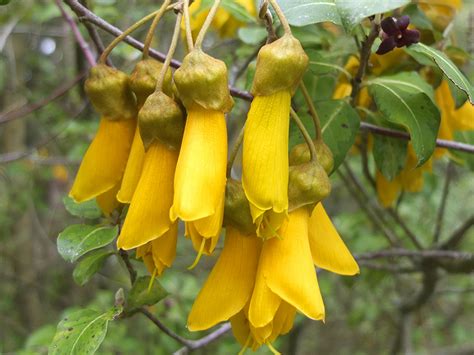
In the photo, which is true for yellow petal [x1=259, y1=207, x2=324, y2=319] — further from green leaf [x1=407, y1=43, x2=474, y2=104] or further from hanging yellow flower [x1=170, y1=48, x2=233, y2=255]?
green leaf [x1=407, y1=43, x2=474, y2=104]

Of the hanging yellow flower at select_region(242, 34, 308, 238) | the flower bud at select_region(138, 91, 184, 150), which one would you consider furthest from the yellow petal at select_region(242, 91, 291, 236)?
the flower bud at select_region(138, 91, 184, 150)

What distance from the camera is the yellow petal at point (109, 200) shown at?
38.8 inches

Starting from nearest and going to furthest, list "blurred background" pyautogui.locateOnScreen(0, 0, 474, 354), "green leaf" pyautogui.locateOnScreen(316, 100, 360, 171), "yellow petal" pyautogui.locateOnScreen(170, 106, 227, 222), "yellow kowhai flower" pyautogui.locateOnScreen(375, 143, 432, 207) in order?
1. "yellow petal" pyautogui.locateOnScreen(170, 106, 227, 222)
2. "green leaf" pyautogui.locateOnScreen(316, 100, 360, 171)
3. "yellow kowhai flower" pyautogui.locateOnScreen(375, 143, 432, 207)
4. "blurred background" pyautogui.locateOnScreen(0, 0, 474, 354)

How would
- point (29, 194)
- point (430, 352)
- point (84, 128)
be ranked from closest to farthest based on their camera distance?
point (84, 128) → point (430, 352) → point (29, 194)

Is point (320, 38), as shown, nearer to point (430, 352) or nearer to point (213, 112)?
point (213, 112)

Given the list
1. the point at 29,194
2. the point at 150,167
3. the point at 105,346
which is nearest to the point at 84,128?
the point at 105,346

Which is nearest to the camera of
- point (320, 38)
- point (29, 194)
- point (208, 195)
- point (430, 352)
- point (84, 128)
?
point (208, 195)

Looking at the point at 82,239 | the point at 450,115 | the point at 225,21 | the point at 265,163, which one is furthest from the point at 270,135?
the point at 225,21

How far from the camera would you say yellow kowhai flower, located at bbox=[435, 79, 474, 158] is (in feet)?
4.23

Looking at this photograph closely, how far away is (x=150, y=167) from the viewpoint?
86 cm

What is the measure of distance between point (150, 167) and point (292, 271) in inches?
9.0

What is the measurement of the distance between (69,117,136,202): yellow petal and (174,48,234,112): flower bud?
0.16 meters

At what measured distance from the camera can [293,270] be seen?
0.81m

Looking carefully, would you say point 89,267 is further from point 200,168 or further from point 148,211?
point 200,168
